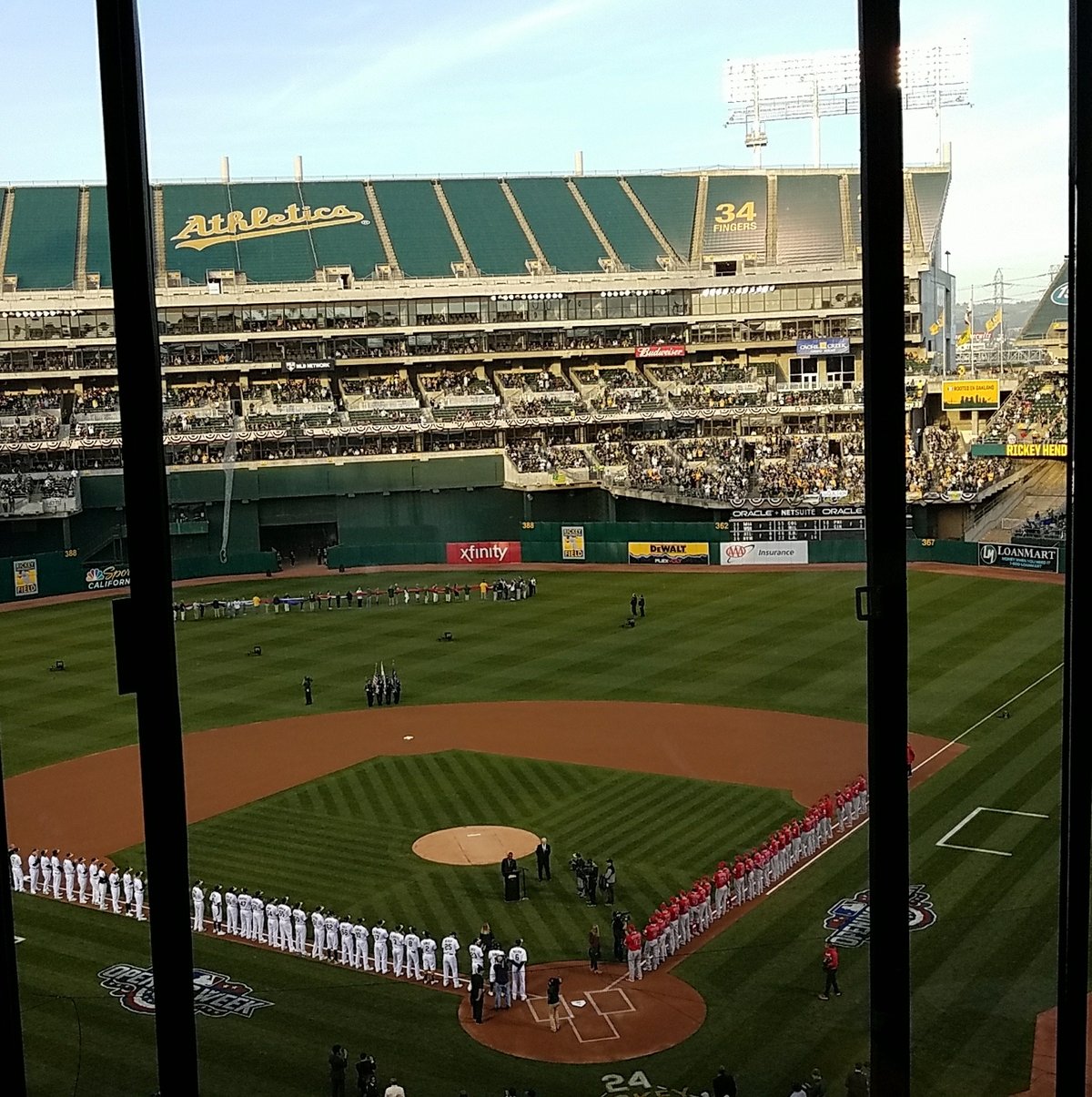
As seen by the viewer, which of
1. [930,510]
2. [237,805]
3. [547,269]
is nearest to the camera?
[237,805]

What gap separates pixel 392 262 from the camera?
94.0 feet

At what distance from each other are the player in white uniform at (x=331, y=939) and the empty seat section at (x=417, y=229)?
75.4 feet

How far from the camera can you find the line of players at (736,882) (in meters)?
6.78

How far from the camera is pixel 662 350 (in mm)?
28469

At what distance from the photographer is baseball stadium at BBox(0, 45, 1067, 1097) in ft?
19.6

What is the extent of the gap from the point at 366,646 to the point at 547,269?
47.2ft

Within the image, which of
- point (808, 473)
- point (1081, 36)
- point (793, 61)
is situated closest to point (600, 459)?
point (808, 473)

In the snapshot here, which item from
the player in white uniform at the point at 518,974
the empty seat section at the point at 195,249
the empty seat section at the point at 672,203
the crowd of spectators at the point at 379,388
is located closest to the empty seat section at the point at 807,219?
the empty seat section at the point at 672,203

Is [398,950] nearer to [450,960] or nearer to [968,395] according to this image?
[450,960]

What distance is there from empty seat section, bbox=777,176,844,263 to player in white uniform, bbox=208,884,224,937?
2176 cm

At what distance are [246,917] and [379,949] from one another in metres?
0.95

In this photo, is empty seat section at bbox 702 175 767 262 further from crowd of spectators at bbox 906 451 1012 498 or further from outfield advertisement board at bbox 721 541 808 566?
crowd of spectators at bbox 906 451 1012 498

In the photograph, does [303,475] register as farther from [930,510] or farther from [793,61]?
[793,61]

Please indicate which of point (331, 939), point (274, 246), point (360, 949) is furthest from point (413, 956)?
point (274, 246)
